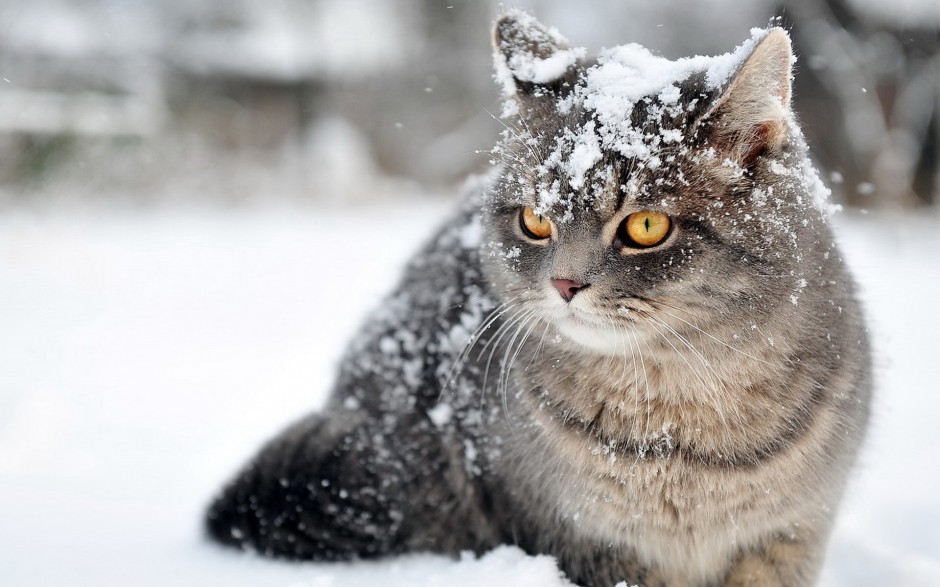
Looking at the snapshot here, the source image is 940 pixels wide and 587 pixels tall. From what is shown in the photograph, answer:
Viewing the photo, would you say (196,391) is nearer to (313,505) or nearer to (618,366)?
(313,505)

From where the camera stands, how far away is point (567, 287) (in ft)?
4.82

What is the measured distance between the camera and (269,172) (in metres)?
10.5

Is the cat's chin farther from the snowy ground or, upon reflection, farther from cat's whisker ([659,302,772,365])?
the snowy ground

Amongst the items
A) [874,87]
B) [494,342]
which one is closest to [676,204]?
[494,342]

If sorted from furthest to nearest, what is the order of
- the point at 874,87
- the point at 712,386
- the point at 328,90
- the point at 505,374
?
the point at 328,90 < the point at 874,87 < the point at 505,374 < the point at 712,386

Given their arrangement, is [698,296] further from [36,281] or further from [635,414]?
[36,281]

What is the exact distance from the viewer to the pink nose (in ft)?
4.79

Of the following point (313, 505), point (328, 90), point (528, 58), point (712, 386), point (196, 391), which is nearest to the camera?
point (712, 386)

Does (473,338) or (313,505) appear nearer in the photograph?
(473,338)

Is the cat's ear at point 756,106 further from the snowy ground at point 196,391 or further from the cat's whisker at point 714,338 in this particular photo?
the snowy ground at point 196,391


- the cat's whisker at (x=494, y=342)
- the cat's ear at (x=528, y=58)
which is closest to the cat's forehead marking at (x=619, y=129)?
the cat's ear at (x=528, y=58)

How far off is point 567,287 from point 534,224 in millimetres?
196

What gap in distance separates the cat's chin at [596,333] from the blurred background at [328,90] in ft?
16.8

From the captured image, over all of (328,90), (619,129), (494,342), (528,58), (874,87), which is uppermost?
(328,90)
